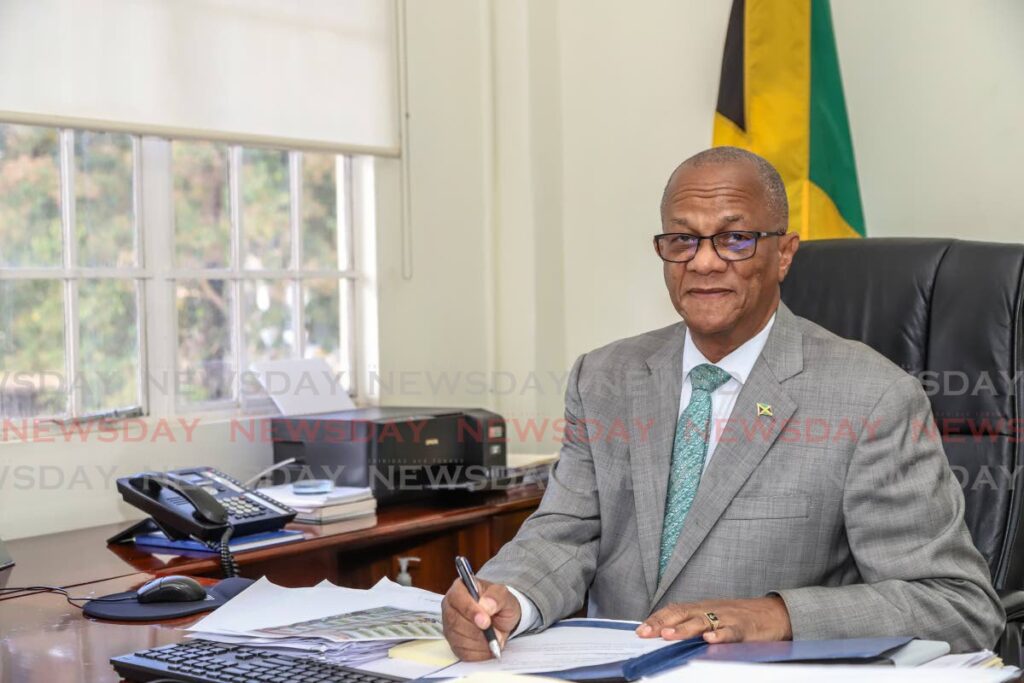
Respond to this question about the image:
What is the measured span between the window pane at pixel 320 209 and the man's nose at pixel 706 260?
1648 millimetres

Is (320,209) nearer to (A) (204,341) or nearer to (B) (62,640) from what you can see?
(A) (204,341)

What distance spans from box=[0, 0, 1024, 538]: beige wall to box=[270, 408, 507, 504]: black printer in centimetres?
53

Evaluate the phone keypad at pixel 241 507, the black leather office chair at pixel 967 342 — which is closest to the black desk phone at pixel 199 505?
the phone keypad at pixel 241 507

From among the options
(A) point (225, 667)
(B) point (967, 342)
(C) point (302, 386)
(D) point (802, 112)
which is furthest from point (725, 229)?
(C) point (302, 386)

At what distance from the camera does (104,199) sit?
264cm

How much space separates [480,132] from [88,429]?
4.93 feet

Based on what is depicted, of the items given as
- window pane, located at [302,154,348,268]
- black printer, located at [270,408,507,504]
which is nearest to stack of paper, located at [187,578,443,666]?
black printer, located at [270,408,507,504]

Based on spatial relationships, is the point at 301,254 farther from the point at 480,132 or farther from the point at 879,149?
the point at 879,149

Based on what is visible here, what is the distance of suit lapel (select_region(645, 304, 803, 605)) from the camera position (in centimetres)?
159

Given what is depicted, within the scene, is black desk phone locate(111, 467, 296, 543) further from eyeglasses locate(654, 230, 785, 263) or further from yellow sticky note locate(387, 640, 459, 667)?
eyeglasses locate(654, 230, 785, 263)

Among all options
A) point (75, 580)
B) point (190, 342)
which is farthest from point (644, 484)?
point (190, 342)

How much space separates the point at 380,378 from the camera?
3197 millimetres

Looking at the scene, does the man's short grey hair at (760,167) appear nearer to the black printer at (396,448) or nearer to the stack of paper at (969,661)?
the stack of paper at (969,661)

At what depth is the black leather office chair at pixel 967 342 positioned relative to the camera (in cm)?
185
